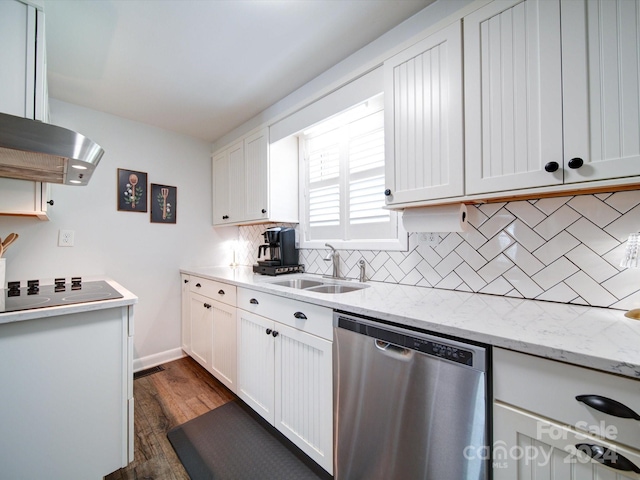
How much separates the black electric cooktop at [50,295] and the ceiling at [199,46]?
144 cm

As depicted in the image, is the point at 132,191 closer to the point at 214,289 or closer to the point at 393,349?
the point at 214,289

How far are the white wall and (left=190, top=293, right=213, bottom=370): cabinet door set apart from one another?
0.37 m

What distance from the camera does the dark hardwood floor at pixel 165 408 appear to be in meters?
1.35

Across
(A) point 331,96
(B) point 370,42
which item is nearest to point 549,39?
(B) point 370,42

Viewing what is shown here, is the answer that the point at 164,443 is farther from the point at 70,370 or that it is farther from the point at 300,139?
the point at 300,139

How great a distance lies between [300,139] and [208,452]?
2.36 m

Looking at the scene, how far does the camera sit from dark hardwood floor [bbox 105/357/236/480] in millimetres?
1354

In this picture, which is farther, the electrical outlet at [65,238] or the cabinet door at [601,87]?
the electrical outlet at [65,238]

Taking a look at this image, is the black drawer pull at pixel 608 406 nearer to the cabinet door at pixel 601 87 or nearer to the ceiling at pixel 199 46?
the cabinet door at pixel 601 87

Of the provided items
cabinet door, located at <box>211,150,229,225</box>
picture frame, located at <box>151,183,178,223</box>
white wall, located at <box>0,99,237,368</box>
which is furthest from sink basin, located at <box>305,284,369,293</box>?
A: picture frame, located at <box>151,183,178,223</box>

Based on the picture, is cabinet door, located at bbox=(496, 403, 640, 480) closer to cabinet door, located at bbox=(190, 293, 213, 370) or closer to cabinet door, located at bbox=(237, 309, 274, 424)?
cabinet door, located at bbox=(237, 309, 274, 424)

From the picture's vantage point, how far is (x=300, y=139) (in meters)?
2.37

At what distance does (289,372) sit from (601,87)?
174cm

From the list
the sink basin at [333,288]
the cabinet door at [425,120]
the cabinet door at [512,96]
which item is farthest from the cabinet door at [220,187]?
the cabinet door at [512,96]
